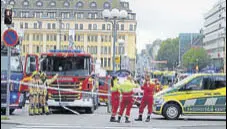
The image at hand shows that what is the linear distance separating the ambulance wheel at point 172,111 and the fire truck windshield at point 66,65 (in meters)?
3.97

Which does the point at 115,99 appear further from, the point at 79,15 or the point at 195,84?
the point at 79,15

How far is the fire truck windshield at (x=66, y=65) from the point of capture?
2519 cm

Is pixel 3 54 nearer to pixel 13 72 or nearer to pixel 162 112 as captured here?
pixel 13 72

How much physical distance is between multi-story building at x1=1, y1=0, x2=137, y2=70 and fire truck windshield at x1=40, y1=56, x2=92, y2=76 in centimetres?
10906

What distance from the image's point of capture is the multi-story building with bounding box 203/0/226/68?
14441 centimetres

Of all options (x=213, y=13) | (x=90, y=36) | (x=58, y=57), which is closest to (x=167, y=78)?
(x=58, y=57)

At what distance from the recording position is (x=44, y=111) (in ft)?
80.9

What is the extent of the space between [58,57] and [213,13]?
137 meters

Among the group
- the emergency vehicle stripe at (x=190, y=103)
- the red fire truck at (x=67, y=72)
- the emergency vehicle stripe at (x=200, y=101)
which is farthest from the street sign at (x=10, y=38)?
the emergency vehicle stripe at (x=200, y=101)

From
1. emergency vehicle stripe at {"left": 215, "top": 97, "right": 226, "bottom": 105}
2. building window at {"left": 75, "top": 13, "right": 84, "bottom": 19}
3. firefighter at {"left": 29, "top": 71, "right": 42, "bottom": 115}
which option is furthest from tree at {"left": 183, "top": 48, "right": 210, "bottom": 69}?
emergency vehicle stripe at {"left": 215, "top": 97, "right": 226, "bottom": 105}

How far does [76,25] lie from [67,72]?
11349cm

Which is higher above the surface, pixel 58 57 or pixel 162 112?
pixel 58 57

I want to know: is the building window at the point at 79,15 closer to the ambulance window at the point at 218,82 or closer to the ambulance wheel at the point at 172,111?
the ambulance wheel at the point at 172,111

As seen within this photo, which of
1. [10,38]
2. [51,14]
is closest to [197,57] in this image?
[51,14]
